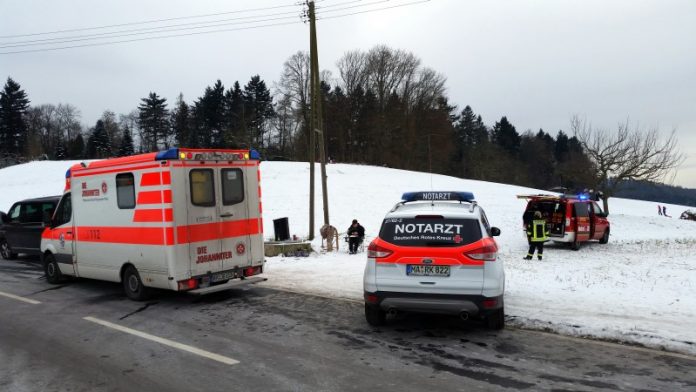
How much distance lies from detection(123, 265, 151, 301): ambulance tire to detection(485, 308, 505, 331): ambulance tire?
6.06 meters

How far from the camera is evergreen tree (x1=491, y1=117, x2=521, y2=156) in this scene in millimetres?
95875

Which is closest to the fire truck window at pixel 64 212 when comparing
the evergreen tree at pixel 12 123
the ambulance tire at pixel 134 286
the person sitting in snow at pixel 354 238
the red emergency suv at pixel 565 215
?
the ambulance tire at pixel 134 286

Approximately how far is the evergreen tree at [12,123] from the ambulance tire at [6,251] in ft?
236

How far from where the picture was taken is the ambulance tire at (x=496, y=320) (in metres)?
6.48

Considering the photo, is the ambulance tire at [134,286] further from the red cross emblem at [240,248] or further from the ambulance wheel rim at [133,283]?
the red cross emblem at [240,248]

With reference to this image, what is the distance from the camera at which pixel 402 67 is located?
67500 millimetres

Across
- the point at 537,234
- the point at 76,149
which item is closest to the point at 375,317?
the point at 537,234

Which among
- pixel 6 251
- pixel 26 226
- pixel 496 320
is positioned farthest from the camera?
pixel 6 251

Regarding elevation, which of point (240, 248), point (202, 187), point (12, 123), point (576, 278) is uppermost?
point (12, 123)

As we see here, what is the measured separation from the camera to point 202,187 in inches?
340

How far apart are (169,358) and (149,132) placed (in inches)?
3255

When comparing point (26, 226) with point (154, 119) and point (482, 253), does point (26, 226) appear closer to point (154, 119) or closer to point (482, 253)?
point (482, 253)

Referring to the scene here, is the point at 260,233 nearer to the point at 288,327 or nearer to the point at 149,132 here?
the point at 288,327

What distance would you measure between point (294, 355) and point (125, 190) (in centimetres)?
506
